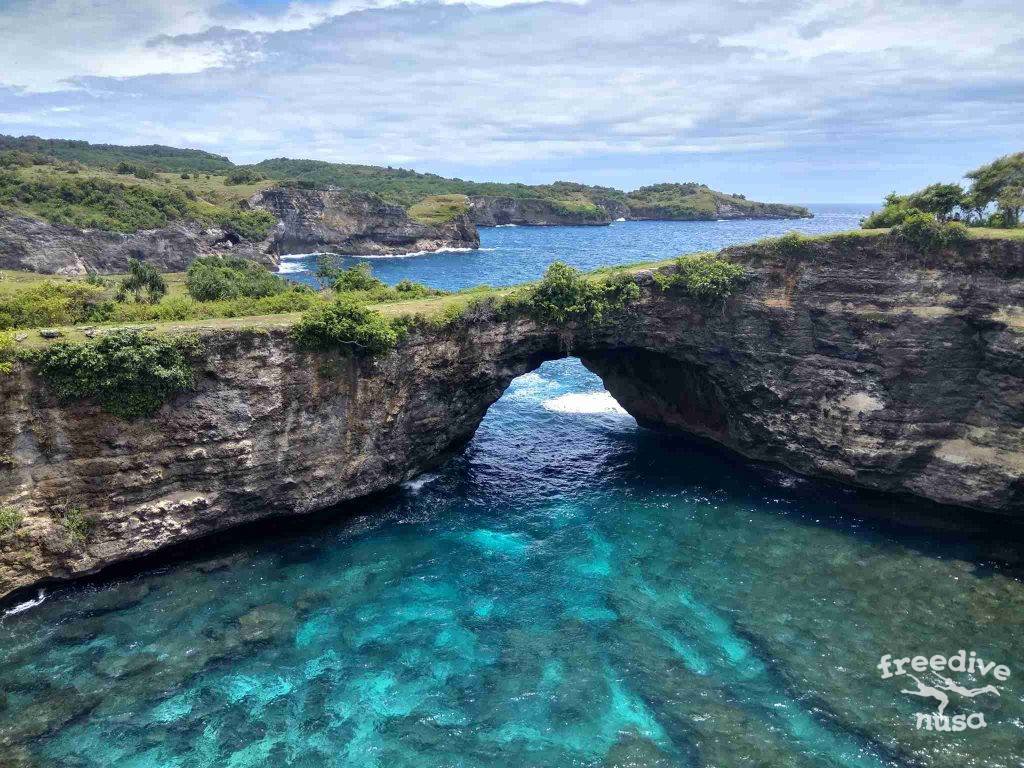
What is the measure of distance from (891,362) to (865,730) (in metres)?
19.1

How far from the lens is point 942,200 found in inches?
1345

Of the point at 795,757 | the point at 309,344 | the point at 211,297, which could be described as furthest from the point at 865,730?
the point at 211,297

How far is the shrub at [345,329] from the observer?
29.2 metres

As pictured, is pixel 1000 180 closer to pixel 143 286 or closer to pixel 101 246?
pixel 143 286

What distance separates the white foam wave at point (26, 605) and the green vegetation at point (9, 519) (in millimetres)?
3649

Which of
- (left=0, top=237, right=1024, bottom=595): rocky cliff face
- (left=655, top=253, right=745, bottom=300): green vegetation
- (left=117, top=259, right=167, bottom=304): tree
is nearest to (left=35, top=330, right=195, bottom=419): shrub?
(left=0, top=237, right=1024, bottom=595): rocky cliff face

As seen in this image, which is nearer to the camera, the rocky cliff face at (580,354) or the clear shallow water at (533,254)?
the rocky cliff face at (580,354)

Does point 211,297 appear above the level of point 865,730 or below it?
above

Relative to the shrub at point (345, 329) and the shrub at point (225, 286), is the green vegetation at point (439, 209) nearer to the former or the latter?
the shrub at point (225, 286)

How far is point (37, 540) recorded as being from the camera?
84.7ft

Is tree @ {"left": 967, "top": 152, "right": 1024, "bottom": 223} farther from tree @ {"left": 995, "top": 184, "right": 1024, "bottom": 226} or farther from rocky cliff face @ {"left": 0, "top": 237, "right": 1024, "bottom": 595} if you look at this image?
rocky cliff face @ {"left": 0, "top": 237, "right": 1024, "bottom": 595}

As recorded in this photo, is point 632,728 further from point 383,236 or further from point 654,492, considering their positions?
point 383,236

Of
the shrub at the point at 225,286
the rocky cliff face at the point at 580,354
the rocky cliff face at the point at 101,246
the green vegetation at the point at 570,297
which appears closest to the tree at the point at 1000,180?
the rocky cliff face at the point at 580,354

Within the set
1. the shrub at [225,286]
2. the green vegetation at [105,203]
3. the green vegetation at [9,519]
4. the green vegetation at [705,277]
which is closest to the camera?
the green vegetation at [9,519]
